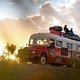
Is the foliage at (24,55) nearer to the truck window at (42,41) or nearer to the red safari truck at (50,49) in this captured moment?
the red safari truck at (50,49)

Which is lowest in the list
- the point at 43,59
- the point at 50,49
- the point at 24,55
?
the point at 43,59

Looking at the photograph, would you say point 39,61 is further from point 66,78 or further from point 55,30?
point 66,78

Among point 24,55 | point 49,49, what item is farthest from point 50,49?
point 24,55

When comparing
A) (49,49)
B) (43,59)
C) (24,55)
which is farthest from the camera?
(24,55)

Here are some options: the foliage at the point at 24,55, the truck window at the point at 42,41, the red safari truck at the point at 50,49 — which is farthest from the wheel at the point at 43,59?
the foliage at the point at 24,55

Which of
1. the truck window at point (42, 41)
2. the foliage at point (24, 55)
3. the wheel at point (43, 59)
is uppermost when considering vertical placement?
the truck window at point (42, 41)

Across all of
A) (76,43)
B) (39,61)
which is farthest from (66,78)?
(76,43)

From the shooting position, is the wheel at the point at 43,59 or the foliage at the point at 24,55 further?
the foliage at the point at 24,55

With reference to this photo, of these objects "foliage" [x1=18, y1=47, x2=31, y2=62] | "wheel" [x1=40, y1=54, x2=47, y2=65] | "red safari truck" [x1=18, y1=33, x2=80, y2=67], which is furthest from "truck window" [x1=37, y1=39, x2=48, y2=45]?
"foliage" [x1=18, y1=47, x2=31, y2=62]

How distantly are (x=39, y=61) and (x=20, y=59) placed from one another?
2238 millimetres

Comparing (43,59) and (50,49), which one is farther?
(50,49)

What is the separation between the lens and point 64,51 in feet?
105

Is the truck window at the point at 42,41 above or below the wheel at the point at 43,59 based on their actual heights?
above

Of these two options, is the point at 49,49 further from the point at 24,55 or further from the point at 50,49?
the point at 24,55
